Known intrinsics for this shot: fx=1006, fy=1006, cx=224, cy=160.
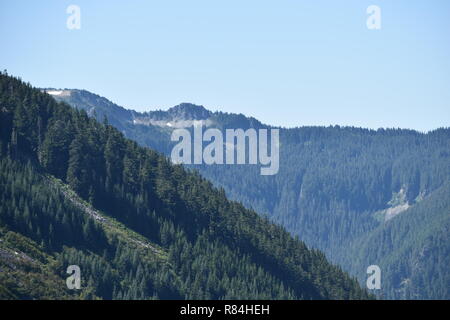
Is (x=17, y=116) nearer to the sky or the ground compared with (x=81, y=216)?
nearer to the sky

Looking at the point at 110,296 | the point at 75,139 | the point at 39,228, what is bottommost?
the point at 110,296

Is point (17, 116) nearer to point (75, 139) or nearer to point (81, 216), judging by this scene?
point (75, 139)

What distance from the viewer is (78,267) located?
15050 cm

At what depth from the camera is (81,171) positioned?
188625mm
